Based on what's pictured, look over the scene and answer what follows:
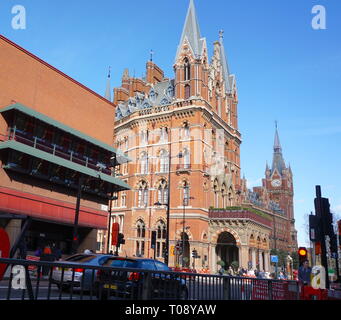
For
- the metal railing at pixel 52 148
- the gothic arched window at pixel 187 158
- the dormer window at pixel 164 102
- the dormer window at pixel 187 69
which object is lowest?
the metal railing at pixel 52 148

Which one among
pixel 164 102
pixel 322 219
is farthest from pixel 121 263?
pixel 164 102

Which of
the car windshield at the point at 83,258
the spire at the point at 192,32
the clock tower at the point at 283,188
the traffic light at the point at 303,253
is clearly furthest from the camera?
the clock tower at the point at 283,188

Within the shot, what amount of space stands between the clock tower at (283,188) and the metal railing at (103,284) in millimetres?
111988

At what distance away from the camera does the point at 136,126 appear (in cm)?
5234

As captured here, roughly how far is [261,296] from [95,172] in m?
20.2

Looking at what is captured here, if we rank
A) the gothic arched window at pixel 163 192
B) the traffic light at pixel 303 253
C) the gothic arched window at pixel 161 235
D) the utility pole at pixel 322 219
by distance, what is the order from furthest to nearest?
1. the gothic arched window at pixel 163 192
2. the gothic arched window at pixel 161 235
3. the traffic light at pixel 303 253
4. the utility pole at pixel 322 219

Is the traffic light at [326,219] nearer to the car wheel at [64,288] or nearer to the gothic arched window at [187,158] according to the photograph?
the car wheel at [64,288]

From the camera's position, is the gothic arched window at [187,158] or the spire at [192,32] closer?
the gothic arched window at [187,158]

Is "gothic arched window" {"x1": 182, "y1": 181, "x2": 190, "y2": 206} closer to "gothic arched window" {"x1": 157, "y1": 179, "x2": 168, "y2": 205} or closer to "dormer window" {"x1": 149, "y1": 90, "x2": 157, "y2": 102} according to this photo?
"gothic arched window" {"x1": 157, "y1": 179, "x2": 168, "y2": 205}

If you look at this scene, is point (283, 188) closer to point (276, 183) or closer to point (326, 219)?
point (276, 183)

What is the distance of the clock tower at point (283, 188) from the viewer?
11650 centimetres

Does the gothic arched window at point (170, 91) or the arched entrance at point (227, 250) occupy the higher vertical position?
the gothic arched window at point (170, 91)

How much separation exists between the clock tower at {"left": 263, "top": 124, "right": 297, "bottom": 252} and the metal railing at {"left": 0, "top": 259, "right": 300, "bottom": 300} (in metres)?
112

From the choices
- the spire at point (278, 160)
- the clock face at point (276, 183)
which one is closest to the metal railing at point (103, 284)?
the clock face at point (276, 183)
